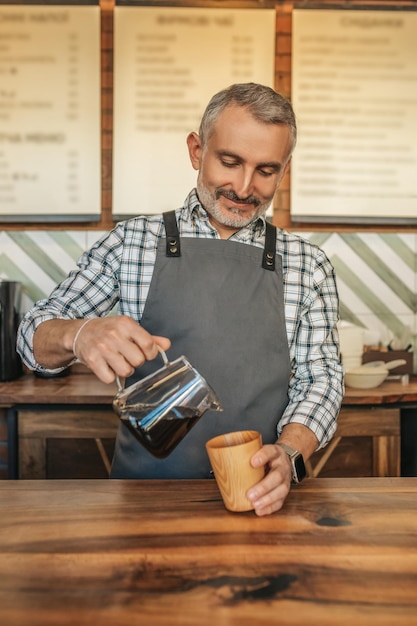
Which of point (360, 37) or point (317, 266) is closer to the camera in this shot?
point (317, 266)

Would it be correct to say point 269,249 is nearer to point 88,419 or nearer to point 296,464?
point 296,464

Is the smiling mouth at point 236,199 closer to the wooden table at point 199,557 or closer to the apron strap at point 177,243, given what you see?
the apron strap at point 177,243

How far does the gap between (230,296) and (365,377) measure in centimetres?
113

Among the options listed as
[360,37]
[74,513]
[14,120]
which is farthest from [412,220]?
[74,513]

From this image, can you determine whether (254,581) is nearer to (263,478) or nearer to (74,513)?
(263,478)

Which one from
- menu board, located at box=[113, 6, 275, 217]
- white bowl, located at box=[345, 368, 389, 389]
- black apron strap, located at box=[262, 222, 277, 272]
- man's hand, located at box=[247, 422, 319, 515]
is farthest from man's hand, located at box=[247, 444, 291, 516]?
menu board, located at box=[113, 6, 275, 217]

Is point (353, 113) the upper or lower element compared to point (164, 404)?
upper

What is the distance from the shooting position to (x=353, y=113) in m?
2.90

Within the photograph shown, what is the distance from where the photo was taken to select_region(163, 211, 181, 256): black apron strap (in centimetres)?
160

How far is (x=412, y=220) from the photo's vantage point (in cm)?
295

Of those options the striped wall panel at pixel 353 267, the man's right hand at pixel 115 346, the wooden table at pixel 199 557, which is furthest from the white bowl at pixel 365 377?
the man's right hand at pixel 115 346

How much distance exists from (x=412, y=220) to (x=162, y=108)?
1.29 m

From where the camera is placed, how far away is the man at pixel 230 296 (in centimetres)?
148

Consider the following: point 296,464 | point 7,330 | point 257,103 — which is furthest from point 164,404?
point 7,330
